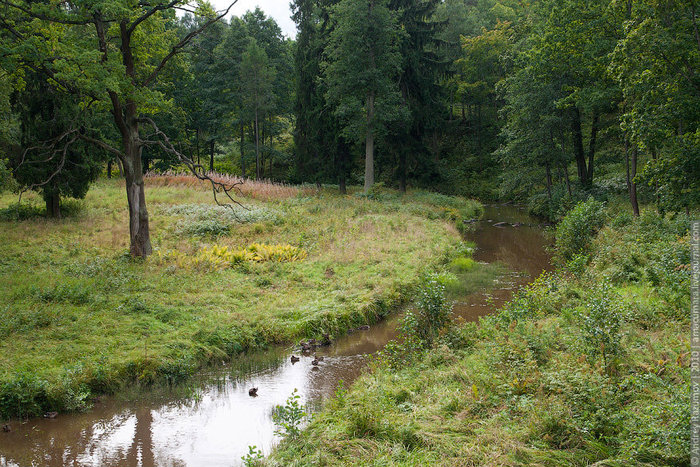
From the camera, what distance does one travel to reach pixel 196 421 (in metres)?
7.48

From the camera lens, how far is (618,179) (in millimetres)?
27094

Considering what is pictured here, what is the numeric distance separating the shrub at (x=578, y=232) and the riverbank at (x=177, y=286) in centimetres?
405

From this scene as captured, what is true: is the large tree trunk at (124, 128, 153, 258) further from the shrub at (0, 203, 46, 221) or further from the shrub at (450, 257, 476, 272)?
the shrub at (450, 257, 476, 272)

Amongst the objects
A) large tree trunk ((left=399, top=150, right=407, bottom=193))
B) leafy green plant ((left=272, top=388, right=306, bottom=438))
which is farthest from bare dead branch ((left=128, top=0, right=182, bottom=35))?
large tree trunk ((left=399, top=150, right=407, bottom=193))

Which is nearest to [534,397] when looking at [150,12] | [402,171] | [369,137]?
[150,12]

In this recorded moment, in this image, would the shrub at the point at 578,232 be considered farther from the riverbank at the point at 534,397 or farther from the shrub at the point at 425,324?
the shrub at the point at 425,324

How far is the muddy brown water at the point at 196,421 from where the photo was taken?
651cm

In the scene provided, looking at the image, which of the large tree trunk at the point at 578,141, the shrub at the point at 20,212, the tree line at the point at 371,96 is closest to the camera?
the tree line at the point at 371,96

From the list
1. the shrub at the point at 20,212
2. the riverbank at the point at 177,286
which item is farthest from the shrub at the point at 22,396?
the shrub at the point at 20,212

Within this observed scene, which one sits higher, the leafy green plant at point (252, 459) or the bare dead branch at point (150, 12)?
the bare dead branch at point (150, 12)

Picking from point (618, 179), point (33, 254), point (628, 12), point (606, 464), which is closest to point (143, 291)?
point (33, 254)

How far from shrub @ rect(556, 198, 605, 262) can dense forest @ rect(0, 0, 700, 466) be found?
94 mm

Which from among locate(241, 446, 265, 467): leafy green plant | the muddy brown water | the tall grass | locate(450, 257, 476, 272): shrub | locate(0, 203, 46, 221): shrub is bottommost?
the muddy brown water

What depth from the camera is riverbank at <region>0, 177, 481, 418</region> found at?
8.59 m
